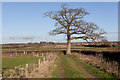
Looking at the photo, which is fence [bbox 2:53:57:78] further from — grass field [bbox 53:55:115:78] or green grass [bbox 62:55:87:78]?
green grass [bbox 62:55:87:78]

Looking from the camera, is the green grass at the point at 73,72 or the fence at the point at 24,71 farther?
the green grass at the point at 73,72

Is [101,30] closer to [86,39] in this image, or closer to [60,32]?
[86,39]

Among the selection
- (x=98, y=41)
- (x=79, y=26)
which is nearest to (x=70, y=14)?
(x=79, y=26)

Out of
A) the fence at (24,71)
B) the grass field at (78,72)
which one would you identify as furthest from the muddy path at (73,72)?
the fence at (24,71)

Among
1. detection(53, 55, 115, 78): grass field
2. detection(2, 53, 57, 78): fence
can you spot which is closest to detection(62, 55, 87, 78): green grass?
detection(53, 55, 115, 78): grass field

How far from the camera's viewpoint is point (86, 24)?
35.1m

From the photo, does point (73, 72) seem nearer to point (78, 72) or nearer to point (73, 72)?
point (73, 72)

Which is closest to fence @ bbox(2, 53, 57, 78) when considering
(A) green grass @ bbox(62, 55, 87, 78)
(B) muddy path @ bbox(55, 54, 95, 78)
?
(B) muddy path @ bbox(55, 54, 95, 78)

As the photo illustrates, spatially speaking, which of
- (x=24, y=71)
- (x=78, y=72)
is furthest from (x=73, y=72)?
(x=24, y=71)

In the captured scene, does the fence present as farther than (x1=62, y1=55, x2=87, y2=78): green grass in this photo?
No

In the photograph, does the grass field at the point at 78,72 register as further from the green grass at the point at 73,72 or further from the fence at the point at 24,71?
the fence at the point at 24,71

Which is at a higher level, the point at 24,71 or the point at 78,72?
the point at 78,72

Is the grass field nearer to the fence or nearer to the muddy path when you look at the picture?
the muddy path

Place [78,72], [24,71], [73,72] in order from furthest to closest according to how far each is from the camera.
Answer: [24,71] → [73,72] → [78,72]
